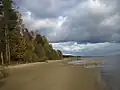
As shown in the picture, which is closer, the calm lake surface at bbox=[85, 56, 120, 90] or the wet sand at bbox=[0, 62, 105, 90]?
the wet sand at bbox=[0, 62, 105, 90]

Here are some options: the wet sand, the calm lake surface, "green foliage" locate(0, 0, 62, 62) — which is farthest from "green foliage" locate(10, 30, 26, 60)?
the wet sand

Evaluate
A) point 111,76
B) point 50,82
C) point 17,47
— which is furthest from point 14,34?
point 50,82

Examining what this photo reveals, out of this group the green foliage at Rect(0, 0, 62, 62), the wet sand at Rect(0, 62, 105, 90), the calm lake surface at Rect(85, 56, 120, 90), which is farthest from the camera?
the green foliage at Rect(0, 0, 62, 62)

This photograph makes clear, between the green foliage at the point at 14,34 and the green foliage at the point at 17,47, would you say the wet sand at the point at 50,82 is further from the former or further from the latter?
the green foliage at the point at 17,47

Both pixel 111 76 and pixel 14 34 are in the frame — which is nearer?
pixel 111 76

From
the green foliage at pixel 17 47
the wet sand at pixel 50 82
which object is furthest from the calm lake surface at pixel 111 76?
the green foliage at pixel 17 47

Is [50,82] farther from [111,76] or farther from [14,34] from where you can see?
[14,34]

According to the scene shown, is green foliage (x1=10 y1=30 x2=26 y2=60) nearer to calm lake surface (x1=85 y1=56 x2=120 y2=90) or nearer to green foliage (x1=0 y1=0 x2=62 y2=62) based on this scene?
green foliage (x1=0 y1=0 x2=62 y2=62)

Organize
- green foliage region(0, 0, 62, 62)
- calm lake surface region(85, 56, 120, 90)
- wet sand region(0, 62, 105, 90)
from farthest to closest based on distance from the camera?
1. green foliage region(0, 0, 62, 62)
2. calm lake surface region(85, 56, 120, 90)
3. wet sand region(0, 62, 105, 90)

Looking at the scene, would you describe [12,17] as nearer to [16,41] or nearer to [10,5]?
[10,5]

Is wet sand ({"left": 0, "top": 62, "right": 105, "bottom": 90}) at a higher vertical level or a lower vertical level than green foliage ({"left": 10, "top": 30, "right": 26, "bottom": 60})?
Answer: lower

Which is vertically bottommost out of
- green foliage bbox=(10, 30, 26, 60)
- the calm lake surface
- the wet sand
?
the calm lake surface

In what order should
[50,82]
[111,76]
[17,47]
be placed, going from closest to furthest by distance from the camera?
1. [50,82]
2. [111,76]
3. [17,47]

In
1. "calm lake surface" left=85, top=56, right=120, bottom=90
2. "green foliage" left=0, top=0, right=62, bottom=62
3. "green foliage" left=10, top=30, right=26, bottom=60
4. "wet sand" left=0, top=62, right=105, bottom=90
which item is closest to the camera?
"wet sand" left=0, top=62, right=105, bottom=90
